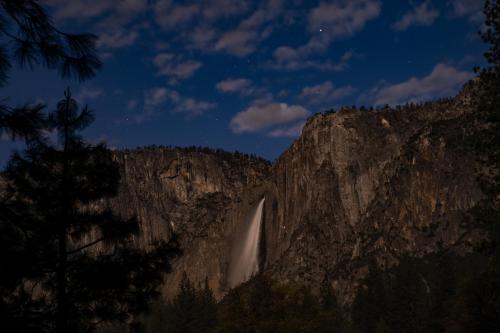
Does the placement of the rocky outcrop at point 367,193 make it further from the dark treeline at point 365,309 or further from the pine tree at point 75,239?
the pine tree at point 75,239

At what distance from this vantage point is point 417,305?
212ft

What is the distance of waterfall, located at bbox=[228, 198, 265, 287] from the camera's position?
18812cm

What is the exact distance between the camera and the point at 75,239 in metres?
11.1

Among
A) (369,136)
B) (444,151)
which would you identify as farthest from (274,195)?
(444,151)

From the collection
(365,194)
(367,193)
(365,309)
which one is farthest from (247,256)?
(365,309)

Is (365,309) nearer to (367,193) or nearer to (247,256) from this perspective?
(367,193)

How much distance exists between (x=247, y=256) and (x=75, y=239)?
18567 centimetres

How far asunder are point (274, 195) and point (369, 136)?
1587 inches

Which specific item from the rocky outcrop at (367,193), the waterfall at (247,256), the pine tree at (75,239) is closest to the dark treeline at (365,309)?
the pine tree at (75,239)

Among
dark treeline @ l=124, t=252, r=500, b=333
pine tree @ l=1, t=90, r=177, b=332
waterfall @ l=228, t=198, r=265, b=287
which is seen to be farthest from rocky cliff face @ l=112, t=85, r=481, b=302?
pine tree @ l=1, t=90, r=177, b=332

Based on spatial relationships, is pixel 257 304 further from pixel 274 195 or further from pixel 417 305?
pixel 274 195

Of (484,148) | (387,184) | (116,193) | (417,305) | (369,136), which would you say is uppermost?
(369,136)

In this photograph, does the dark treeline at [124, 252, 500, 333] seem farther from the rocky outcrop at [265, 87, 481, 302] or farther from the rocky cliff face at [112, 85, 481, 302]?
the rocky outcrop at [265, 87, 481, 302]

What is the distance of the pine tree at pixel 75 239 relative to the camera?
984 cm
